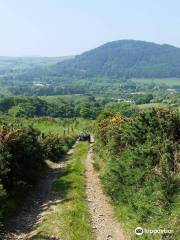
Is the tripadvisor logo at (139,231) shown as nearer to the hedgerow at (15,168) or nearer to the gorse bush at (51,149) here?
the hedgerow at (15,168)

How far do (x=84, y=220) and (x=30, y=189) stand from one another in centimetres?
750

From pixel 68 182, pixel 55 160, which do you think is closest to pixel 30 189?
pixel 68 182

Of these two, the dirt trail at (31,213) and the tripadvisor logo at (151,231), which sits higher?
the tripadvisor logo at (151,231)

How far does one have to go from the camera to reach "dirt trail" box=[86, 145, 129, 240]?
22.0m

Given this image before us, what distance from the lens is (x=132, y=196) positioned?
24.5 meters

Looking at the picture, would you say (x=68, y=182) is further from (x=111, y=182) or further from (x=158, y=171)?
(x=158, y=171)

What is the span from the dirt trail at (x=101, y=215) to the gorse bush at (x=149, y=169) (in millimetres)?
870

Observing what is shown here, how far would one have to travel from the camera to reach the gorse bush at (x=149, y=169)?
21.4 m

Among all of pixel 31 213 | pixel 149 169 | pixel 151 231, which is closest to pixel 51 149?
pixel 31 213

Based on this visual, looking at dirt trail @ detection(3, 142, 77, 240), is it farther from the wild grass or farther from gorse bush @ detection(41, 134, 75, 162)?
gorse bush @ detection(41, 134, 75, 162)

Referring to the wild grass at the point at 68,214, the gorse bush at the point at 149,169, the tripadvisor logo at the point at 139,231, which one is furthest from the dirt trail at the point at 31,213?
the tripadvisor logo at the point at 139,231

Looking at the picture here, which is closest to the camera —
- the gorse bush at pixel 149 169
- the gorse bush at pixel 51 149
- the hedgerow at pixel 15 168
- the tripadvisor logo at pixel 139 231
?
the tripadvisor logo at pixel 139 231

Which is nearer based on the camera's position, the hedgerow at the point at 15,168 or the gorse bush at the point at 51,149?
the hedgerow at the point at 15,168

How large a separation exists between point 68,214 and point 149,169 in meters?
5.23
